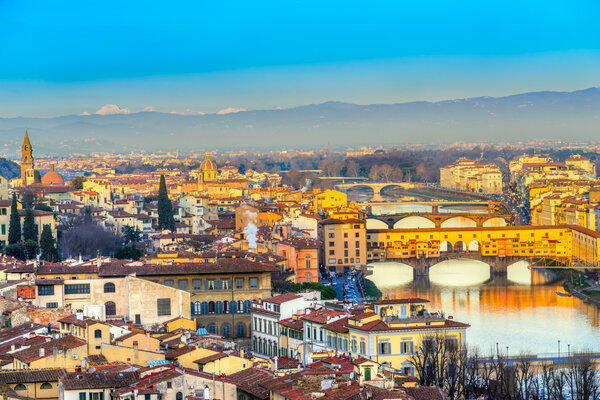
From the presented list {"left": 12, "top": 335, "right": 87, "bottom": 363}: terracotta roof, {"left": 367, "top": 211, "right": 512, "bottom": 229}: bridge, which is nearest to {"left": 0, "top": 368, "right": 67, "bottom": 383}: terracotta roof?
{"left": 12, "top": 335, "right": 87, "bottom": 363}: terracotta roof

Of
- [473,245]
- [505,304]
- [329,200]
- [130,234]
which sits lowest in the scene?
[473,245]

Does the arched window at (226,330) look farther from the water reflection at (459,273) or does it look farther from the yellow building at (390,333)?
the water reflection at (459,273)

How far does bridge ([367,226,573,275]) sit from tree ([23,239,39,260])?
1203cm

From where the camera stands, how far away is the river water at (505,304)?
63.1 ft

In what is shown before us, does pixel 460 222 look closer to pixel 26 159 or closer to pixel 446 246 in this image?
pixel 446 246

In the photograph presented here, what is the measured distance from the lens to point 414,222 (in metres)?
47.5

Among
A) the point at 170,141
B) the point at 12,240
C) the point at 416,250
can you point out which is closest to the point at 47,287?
the point at 12,240

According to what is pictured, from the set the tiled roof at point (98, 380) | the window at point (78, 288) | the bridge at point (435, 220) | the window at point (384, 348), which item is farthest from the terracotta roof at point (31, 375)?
the bridge at point (435, 220)

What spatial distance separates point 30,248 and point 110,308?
8771 mm

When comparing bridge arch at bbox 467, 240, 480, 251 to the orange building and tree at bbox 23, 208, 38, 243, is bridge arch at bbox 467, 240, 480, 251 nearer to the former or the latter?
the orange building

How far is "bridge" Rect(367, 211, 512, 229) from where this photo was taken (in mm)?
43844

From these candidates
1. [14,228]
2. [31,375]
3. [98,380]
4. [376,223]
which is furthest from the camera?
[376,223]

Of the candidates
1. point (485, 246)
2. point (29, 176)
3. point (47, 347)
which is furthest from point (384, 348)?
point (29, 176)

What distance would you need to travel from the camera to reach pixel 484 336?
19.4 metres
